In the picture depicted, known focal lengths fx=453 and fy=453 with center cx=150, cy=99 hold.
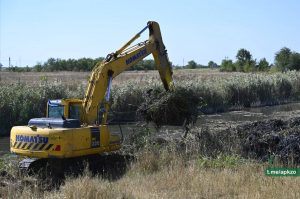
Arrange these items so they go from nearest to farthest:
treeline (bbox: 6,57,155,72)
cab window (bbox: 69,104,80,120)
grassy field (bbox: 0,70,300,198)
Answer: grassy field (bbox: 0,70,300,198) < cab window (bbox: 69,104,80,120) < treeline (bbox: 6,57,155,72)

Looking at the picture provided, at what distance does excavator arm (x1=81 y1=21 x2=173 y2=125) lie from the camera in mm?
12852

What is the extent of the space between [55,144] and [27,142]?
3.02ft

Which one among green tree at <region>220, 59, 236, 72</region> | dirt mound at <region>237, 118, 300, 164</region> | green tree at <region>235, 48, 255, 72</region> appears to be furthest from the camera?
green tree at <region>220, 59, 236, 72</region>

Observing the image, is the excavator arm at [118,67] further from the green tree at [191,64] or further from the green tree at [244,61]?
the green tree at [191,64]

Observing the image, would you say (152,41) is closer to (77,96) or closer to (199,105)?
(199,105)

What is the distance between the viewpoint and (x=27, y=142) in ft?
38.4

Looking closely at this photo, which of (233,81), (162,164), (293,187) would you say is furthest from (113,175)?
(233,81)

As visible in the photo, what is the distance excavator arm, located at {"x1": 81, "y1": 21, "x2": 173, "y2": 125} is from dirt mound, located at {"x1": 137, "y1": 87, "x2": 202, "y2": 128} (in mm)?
513

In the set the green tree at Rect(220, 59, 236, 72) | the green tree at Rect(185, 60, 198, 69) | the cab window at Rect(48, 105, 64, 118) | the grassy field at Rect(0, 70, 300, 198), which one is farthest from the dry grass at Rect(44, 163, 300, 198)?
the green tree at Rect(185, 60, 198, 69)

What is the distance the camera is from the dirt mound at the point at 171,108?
13.4m

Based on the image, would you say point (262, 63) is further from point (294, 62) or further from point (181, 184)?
point (181, 184)

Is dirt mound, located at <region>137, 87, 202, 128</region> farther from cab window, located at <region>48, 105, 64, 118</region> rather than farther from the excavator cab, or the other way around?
cab window, located at <region>48, 105, 64, 118</region>

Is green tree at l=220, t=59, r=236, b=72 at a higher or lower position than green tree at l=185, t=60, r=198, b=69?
lower

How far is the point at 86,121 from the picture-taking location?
12.8 m
